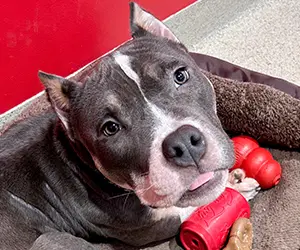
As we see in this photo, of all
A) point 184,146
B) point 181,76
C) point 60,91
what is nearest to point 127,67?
point 181,76

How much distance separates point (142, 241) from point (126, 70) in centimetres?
84

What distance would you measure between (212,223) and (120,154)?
0.65 m

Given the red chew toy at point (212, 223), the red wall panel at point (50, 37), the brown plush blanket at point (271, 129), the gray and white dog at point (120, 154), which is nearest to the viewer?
the gray and white dog at point (120, 154)

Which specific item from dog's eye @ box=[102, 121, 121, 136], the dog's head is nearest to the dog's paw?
the dog's head

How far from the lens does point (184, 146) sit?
6.87 feet

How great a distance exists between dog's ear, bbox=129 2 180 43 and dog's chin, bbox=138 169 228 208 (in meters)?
0.66

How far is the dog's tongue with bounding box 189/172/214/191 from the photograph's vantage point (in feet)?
7.40

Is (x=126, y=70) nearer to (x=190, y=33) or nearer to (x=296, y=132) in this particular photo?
(x=296, y=132)

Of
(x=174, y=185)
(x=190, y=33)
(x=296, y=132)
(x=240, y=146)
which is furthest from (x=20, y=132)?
(x=190, y=33)

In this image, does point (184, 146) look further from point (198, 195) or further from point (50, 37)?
point (50, 37)

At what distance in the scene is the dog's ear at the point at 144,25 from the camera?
2633 mm

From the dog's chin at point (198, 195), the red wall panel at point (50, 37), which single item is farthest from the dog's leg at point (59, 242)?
the red wall panel at point (50, 37)

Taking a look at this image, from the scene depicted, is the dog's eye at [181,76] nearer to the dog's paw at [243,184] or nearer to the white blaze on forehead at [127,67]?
the white blaze on forehead at [127,67]

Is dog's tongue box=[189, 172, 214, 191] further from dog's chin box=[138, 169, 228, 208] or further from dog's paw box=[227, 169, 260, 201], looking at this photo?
dog's paw box=[227, 169, 260, 201]
